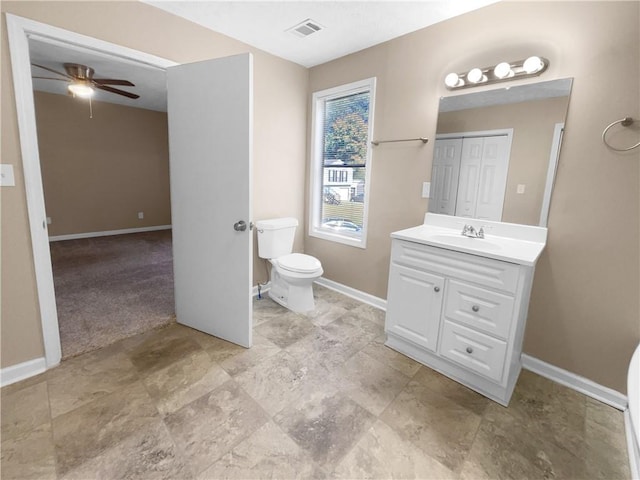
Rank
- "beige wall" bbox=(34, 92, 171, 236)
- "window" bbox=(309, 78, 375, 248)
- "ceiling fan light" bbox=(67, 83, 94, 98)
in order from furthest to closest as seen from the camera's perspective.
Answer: "beige wall" bbox=(34, 92, 171, 236)
"ceiling fan light" bbox=(67, 83, 94, 98)
"window" bbox=(309, 78, 375, 248)

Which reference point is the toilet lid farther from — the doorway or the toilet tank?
the doorway

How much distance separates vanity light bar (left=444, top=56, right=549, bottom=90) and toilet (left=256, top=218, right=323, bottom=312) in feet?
5.73

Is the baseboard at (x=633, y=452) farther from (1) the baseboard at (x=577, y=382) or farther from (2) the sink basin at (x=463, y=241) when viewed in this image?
(2) the sink basin at (x=463, y=241)

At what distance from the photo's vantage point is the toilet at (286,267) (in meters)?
2.58

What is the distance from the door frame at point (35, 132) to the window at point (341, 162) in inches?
66.2

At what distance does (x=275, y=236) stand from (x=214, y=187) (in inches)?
35.2

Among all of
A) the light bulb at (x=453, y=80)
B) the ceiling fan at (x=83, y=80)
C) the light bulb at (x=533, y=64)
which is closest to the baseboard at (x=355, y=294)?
the light bulb at (x=453, y=80)

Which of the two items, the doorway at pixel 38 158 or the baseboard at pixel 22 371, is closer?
the doorway at pixel 38 158

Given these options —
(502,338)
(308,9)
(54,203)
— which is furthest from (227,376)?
Result: (54,203)

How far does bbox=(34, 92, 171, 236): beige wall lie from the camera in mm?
4633

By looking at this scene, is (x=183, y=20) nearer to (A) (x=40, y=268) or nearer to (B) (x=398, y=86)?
(B) (x=398, y=86)

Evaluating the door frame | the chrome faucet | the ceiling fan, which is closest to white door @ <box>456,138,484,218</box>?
the chrome faucet

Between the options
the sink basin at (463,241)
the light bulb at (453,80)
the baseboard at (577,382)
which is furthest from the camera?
the light bulb at (453,80)

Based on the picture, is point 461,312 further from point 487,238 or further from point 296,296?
point 296,296
